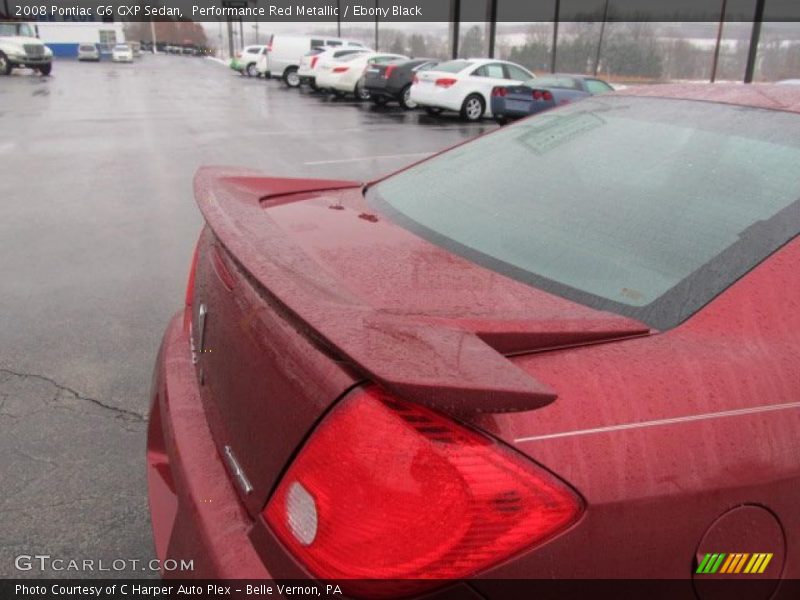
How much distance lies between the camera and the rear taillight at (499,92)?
51.1 ft

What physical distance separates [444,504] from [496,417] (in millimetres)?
167

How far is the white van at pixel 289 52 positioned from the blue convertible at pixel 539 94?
17.2 metres

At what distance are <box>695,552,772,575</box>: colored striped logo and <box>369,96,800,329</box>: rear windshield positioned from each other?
0.45 metres

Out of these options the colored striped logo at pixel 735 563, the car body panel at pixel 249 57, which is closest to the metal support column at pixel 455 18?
the car body panel at pixel 249 57

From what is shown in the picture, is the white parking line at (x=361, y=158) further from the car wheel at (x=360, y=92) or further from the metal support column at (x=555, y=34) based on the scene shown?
the metal support column at (x=555, y=34)

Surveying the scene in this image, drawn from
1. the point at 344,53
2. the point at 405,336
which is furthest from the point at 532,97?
the point at 405,336

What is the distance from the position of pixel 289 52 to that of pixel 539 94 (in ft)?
64.1

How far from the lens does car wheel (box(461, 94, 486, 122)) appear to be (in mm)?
17438

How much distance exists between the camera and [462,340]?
117 cm

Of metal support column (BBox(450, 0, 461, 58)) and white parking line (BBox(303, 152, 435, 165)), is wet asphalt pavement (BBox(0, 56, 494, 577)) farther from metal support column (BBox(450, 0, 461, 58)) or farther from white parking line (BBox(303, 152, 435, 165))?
metal support column (BBox(450, 0, 461, 58))

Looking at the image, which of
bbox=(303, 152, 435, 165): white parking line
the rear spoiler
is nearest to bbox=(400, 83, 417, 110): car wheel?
bbox=(303, 152, 435, 165): white parking line

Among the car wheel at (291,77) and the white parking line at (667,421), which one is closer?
the white parking line at (667,421)

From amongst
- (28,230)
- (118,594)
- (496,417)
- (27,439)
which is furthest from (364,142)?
(496,417)

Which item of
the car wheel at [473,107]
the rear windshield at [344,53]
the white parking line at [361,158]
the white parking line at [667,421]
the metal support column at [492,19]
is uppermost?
the metal support column at [492,19]
